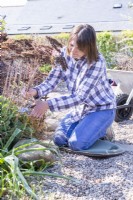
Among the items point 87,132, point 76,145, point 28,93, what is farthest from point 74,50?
point 76,145

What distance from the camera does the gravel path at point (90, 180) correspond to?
286cm

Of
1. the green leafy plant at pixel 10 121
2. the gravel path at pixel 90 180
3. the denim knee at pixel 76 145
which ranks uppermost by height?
the green leafy plant at pixel 10 121

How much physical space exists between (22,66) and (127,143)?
4.43 feet

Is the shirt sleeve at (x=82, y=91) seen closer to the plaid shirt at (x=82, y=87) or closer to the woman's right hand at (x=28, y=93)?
the plaid shirt at (x=82, y=87)

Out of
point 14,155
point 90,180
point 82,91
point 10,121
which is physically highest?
point 82,91

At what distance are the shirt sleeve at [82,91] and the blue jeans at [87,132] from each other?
22 centimetres

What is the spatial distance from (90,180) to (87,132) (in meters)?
0.79

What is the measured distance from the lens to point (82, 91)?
371 cm

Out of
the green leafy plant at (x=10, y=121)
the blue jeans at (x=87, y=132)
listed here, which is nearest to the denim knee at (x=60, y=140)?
the blue jeans at (x=87, y=132)

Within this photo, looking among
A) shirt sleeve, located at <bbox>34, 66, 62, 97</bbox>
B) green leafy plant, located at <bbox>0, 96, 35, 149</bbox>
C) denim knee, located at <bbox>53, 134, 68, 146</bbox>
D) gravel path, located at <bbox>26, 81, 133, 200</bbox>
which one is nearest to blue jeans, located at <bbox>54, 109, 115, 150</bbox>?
denim knee, located at <bbox>53, 134, 68, 146</bbox>

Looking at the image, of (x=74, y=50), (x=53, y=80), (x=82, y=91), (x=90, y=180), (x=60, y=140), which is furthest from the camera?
(x=53, y=80)

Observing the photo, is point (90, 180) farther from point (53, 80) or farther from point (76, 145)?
point (53, 80)

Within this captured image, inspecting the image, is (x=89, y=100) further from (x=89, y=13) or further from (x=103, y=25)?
(x=89, y=13)

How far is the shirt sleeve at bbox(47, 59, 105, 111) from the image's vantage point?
3.65m
